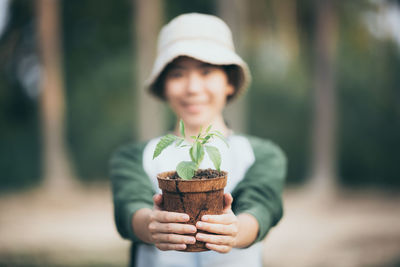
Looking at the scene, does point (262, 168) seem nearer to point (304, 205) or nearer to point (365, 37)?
point (304, 205)

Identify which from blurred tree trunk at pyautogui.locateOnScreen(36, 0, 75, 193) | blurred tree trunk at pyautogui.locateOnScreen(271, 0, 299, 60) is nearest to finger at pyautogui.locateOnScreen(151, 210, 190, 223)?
blurred tree trunk at pyautogui.locateOnScreen(271, 0, 299, 60)

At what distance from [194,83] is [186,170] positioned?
24.3 inches

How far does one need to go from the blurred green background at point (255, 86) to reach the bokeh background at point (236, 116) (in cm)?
3

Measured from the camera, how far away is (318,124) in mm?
7531

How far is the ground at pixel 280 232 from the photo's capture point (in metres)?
4.81

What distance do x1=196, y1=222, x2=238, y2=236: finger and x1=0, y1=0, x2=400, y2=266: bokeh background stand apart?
A: 3683 millimetres

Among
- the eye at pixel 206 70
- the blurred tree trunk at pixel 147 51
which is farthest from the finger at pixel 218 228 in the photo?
the blurred tree trunk at pixel 147 51

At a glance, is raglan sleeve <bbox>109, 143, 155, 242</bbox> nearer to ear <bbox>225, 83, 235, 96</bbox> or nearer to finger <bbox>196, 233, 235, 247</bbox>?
finger <bbox>196, 233, 235, 247</bbox>

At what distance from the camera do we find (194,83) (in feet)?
5.86

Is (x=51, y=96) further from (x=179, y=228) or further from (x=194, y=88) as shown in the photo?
(x=179, y=228)

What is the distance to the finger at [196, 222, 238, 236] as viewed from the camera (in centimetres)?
127

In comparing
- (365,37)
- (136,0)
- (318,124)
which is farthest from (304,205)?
(136,0)

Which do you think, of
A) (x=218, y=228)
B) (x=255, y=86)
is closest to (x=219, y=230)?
(x=218, y=228)

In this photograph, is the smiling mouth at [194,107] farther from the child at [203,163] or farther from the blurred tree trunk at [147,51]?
the blurred tree trunk at [147,51]
